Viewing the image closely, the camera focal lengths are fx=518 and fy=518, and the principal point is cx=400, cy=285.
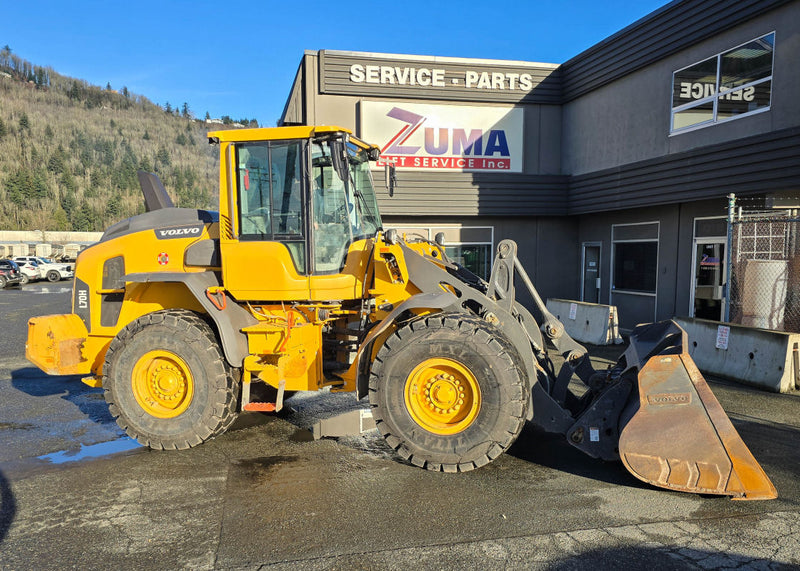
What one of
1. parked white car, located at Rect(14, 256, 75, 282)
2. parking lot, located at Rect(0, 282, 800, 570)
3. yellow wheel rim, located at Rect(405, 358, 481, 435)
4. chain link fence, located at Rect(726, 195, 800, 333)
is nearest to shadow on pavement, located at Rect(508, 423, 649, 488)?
parking lot, located at Rect(0, 282, 800, 570)

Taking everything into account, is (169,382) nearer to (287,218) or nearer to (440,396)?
(287,218)

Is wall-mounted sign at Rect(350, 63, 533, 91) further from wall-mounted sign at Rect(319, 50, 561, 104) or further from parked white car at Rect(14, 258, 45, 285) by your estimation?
parked white car at Rect(14, 258, 45, 285)

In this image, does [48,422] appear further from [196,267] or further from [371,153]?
[371,153]

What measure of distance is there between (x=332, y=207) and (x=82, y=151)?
429 ft

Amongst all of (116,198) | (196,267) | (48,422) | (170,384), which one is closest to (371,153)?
(196,267)

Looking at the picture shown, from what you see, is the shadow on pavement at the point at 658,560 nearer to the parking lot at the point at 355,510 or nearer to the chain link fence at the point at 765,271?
the parking lot at the point at 355,510

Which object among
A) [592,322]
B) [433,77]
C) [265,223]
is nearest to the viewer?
[265,223]

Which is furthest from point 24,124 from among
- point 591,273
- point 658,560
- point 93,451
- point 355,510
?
point 658,560

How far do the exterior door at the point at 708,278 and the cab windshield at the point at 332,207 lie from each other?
27.8 ft

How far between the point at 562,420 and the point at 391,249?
7.00 feet

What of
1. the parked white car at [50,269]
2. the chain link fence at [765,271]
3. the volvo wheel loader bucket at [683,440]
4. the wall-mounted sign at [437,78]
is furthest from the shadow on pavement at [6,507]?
the parked white car at [50,269]

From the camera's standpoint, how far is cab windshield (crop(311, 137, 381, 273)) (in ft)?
16.4

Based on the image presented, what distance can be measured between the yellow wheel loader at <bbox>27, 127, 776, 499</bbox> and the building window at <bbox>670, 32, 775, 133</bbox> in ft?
22.5

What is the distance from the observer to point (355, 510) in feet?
12.6
